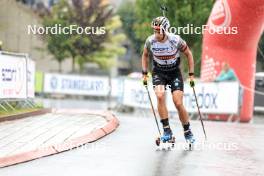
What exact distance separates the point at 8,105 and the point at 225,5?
692cm

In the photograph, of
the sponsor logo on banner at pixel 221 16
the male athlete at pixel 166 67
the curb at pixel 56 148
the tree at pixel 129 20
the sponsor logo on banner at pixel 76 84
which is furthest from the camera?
the tree at pixel 129 20

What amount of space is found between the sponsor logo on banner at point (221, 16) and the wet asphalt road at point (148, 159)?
685 centimetres

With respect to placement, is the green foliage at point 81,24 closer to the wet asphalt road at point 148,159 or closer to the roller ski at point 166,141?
the wet asphalt road at point 148,159

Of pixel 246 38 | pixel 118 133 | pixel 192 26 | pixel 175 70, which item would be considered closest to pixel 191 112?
pixel 246 38

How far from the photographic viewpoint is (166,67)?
9.28 m

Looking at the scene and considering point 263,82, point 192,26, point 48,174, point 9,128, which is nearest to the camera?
point 48,174

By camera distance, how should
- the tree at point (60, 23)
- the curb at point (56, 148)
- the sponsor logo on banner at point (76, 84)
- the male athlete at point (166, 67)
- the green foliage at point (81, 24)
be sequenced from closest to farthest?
the curb at point (56, 148) < the male athlete at point (166, 67) < the sponsor logo on banner at point (76, 84) < the tree at point (60, 23) < the green foliage at point (81, 24)

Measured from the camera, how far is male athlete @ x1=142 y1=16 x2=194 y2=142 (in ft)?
29.6

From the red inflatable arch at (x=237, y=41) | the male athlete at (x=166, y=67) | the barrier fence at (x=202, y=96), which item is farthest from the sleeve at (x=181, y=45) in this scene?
the barrier fence at (x=202, y=96)

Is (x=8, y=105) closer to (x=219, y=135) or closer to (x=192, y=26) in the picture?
(x=219, y=135)

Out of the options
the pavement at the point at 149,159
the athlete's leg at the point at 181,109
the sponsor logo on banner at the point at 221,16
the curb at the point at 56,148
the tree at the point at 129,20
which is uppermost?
the tree at the point at 129,20

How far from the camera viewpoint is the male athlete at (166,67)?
9016 millimetres

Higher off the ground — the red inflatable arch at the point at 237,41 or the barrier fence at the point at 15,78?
the red inflatable arch at the point at 237,41

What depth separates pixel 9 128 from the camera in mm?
10992
